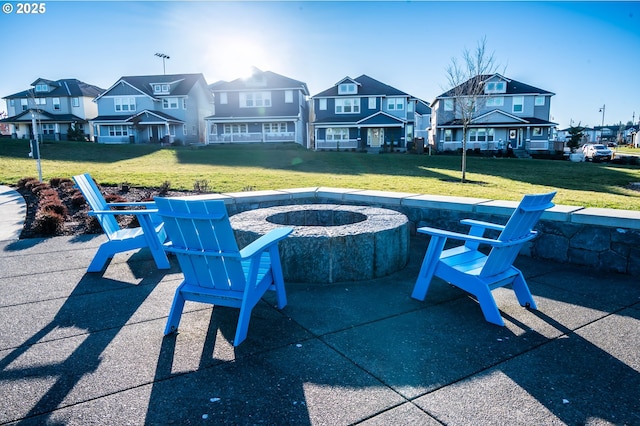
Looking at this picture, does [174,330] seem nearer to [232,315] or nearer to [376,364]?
[232,315]

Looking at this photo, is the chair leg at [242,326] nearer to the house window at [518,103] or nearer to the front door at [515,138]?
the front door at [515,138]

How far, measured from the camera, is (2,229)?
303 inches

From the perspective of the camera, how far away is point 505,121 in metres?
39.9

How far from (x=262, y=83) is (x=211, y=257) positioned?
42545 mm

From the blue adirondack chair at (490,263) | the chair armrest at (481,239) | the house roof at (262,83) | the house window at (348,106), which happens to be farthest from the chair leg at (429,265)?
the house roof at (262,83)

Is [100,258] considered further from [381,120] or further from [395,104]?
[395,104]

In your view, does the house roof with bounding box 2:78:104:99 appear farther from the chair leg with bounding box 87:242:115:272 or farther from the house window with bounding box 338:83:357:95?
the chair leg with bounding box 87:242:115:272

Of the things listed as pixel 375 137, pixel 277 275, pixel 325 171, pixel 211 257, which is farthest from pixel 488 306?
pixel 375 137

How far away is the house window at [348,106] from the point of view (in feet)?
141

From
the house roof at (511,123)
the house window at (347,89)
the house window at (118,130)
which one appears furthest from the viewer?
the house window at (118,130)

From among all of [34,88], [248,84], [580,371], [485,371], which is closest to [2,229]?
[485,371]

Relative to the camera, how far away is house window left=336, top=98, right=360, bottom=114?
43094 mm

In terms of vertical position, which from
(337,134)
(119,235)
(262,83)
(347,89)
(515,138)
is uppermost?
(262,83)

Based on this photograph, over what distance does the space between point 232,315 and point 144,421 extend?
1.59m
